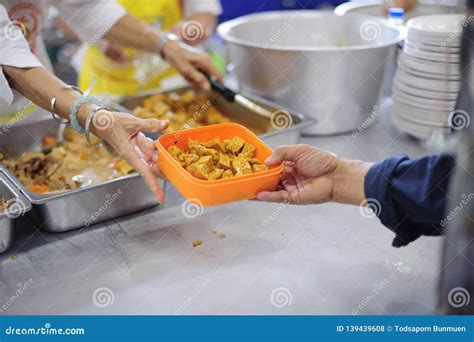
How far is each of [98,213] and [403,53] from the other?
30.9 inches

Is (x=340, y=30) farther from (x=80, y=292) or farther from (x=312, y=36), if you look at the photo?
(x=80, y=292)

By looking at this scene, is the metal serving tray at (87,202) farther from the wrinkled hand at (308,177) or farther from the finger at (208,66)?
the finger at (208,66)

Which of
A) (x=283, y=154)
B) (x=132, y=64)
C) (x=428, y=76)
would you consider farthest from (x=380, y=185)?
(x=132, y=64)

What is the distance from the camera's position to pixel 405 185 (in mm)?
933

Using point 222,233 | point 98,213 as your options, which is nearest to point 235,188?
point 222,233

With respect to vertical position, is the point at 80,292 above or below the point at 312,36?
below

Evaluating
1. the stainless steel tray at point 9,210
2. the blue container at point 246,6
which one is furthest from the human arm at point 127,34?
the blue container at point 246,6

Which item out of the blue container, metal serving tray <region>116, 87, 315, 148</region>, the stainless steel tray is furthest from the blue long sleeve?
the blue container

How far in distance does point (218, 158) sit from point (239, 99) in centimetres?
50

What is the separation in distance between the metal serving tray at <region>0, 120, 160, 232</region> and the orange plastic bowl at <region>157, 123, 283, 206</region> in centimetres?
15

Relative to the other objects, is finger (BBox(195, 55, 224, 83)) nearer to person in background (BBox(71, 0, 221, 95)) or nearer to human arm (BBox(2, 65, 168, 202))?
person in background (BBox(71, 0, 221, 95))

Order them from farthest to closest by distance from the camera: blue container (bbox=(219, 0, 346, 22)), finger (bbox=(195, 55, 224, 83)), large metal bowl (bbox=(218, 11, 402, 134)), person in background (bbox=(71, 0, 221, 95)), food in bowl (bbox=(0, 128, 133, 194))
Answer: blue container (bbox=(219, 0, 346, 22)) → person in background (bbox=(71, 0, 221, 95)) → finger (bbox=(195, 55, 224, 83)) → large metal bowl (bbox=(218, 11, 402, 134)) → food in bowl (bbox=(0, 128, 133, 194))

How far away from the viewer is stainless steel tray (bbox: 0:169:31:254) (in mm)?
931

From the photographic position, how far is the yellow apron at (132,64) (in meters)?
1.81
